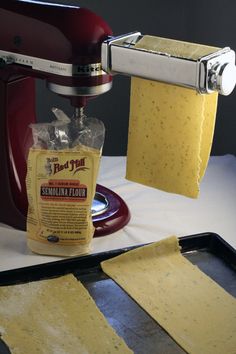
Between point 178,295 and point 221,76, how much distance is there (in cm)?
34

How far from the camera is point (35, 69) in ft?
Answer: 3.80

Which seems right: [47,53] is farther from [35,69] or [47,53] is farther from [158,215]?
[158,215]

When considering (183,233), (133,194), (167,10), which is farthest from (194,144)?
(167,10)

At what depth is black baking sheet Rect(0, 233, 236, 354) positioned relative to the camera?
97 cm

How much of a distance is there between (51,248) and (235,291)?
12.4 inches

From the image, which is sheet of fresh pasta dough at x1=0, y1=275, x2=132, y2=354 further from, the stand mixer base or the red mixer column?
the red mixer column

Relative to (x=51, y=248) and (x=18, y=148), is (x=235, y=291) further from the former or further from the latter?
(x=18, y=148)

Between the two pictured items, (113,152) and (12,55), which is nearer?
(12,55)

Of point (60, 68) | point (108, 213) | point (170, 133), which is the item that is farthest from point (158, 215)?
point (60, 68)

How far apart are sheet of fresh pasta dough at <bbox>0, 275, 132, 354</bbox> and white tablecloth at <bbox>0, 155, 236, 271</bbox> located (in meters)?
0.11

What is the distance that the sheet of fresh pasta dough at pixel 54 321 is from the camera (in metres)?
0.95

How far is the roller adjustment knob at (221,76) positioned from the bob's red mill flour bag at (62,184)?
0.79 ft

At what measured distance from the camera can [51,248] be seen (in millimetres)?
1193

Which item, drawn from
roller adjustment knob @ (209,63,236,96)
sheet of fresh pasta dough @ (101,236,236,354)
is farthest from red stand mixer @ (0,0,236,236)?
sheet of fresh pasta dough @ (101,236,236,354)
